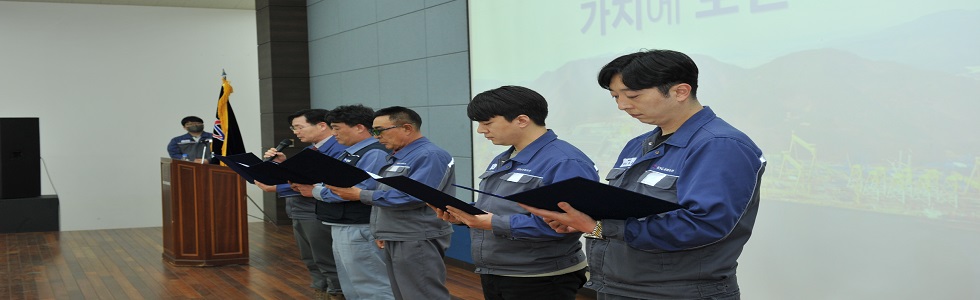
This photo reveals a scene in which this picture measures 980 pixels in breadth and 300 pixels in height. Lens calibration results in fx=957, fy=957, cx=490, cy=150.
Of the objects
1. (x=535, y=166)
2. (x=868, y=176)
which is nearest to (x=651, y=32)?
(x=868, y=176)

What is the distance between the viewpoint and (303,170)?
3.89m

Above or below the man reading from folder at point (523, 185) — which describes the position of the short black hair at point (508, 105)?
above

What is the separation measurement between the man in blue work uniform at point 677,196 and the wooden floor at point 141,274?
4027 millimetres

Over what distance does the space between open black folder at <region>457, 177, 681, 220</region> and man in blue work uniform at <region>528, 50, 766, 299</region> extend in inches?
1.1

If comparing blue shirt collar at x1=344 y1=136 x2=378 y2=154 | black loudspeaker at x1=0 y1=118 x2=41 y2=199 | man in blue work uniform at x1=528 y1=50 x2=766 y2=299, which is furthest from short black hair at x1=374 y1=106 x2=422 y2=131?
black loudspeaker at x1=0 y1=118 x2=41 y2=199

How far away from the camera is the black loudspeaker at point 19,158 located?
1095cm

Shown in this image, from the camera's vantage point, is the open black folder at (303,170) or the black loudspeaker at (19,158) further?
the black loudspeaker at (19,158)

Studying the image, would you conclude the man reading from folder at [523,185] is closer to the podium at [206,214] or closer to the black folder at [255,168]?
the black folder at [255,168]

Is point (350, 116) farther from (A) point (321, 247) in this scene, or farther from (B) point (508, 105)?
(B) point (508, 105)

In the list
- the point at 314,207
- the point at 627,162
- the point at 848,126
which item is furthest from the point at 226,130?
the point at 627,162

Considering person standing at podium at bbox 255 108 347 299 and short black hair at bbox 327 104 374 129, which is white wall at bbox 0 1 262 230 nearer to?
person standing at podium at bbox 255 108 347 299

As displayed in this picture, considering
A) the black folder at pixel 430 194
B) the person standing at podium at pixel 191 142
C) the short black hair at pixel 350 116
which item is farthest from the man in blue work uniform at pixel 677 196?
the person standing at podium at pixel 191 142

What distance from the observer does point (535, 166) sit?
9.53 feet

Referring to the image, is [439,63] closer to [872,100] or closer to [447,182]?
[447,182]
